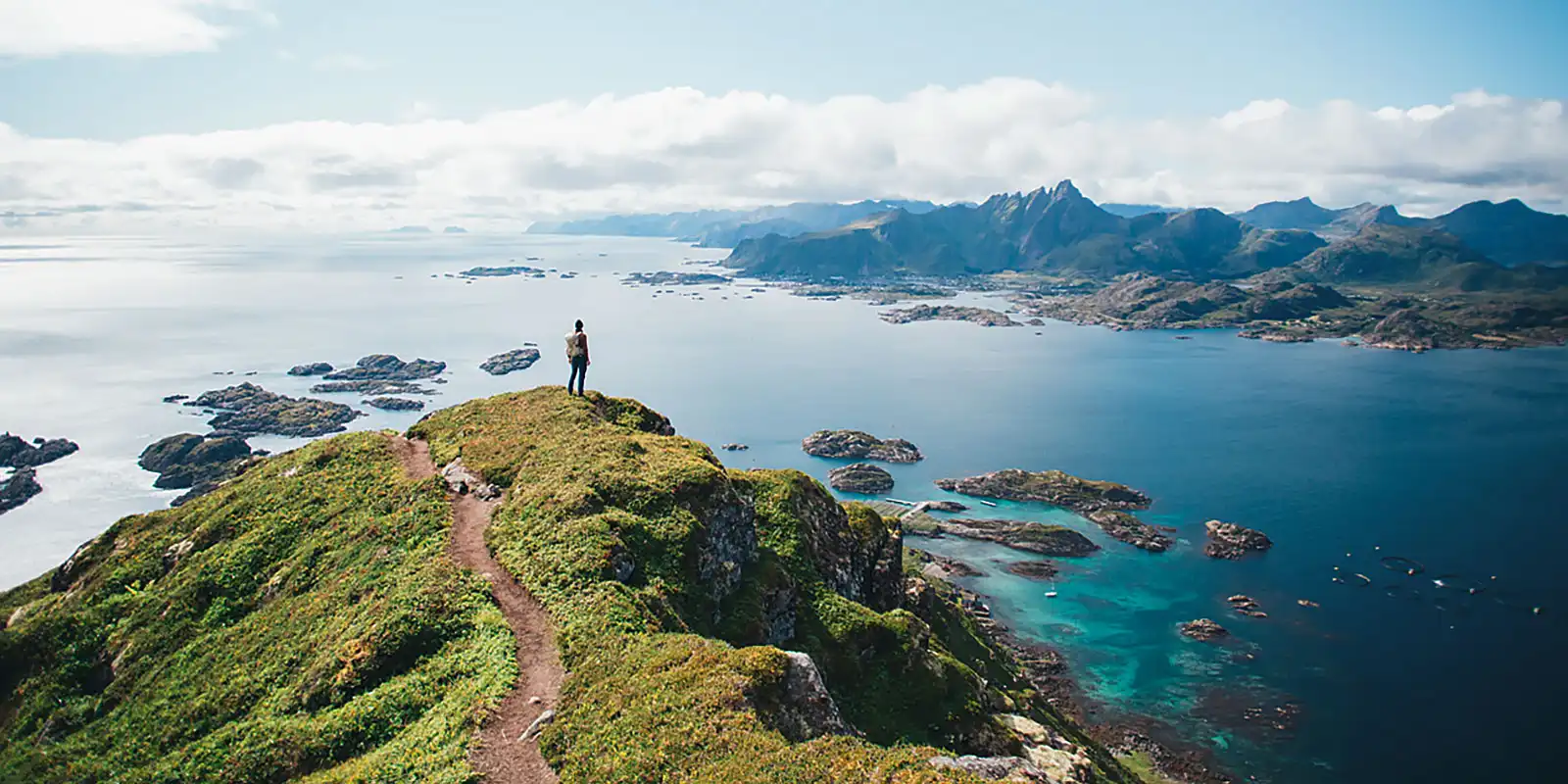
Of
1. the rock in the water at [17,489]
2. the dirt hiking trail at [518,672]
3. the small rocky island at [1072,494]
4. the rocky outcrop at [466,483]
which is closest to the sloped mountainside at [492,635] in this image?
the dirt hiking trail at [518,672]

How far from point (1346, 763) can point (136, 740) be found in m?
89.0

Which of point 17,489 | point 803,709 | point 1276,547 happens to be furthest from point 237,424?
point 1276,547

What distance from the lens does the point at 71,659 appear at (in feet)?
93.0

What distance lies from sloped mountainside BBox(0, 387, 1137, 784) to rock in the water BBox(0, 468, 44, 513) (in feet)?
390

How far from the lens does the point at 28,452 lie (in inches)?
5472

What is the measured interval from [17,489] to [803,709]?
159694mm

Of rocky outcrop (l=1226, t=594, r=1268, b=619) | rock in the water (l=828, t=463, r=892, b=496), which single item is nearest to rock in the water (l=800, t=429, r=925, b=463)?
rock in the water (l=828, t=463, r=892, b=496)

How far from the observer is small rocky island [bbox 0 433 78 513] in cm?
12212

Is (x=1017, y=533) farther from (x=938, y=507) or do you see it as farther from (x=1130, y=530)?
(x=1130, y=530)

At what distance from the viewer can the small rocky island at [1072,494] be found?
421 feet

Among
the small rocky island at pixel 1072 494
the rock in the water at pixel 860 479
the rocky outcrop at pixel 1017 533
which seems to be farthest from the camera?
the rock in the water at pixel 860 479

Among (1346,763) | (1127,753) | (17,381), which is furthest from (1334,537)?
(17,381)

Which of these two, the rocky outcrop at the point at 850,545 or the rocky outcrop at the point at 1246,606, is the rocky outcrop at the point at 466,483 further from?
the rocky outcrop at the point at 1246,606

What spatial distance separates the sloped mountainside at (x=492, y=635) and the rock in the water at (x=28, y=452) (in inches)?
5510
